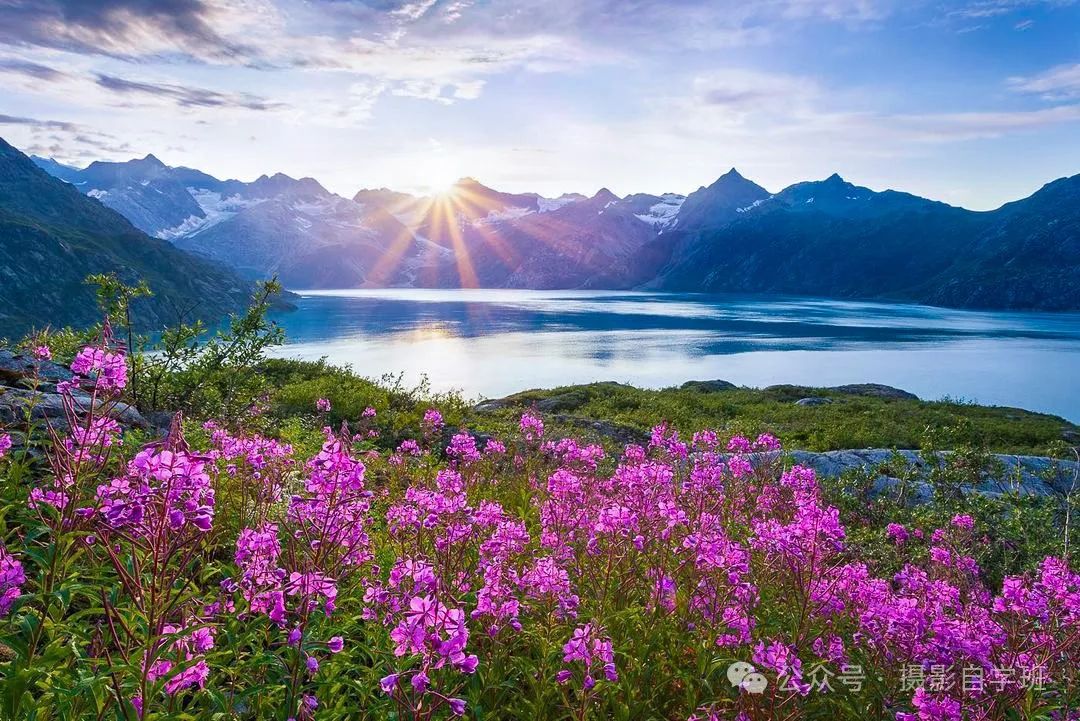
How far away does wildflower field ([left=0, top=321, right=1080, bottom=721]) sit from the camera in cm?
273

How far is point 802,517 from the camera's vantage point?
4.67 metres

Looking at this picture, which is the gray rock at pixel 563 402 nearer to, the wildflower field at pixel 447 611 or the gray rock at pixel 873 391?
the gray rock at pixel 873 391

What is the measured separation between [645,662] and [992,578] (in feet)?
25.2

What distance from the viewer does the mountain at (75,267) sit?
11869 centimetres

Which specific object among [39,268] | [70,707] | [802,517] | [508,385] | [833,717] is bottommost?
[508,385]

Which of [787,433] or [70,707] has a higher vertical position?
[70,707]

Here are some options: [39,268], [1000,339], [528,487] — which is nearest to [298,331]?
[39,268]

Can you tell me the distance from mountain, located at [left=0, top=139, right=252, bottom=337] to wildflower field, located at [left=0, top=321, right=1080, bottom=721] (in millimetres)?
89081

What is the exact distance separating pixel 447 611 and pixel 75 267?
172 metres

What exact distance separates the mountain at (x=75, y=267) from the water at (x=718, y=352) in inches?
1371

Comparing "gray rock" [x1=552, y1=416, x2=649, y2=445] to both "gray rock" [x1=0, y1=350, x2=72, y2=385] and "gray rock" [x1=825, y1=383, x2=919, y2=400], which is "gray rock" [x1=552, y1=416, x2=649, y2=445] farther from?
"gray rock" [x1=825, y1=383, x2=919, y2=400]

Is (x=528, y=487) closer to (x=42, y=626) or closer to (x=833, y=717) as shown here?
(x=833, y=717)

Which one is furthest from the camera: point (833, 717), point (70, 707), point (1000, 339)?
point (1000, 339)

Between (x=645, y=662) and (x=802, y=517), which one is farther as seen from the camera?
(x=802, y=517)
